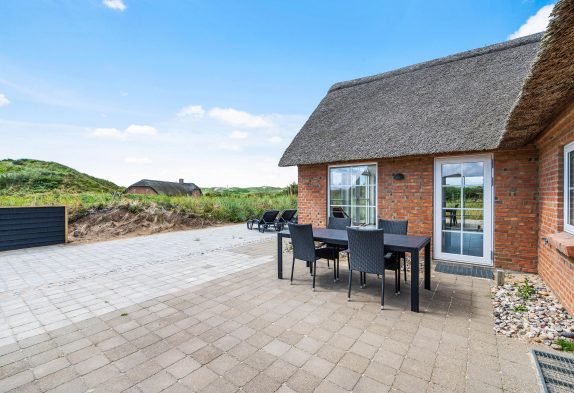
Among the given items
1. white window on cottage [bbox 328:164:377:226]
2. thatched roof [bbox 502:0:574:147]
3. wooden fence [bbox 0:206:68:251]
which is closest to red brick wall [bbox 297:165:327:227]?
white window on cottage [bbox 328:164:377:226]

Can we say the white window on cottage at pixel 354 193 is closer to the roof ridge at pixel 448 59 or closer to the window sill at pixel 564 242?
the window sill at pixel 564 242

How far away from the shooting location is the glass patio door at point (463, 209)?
5.25 meters

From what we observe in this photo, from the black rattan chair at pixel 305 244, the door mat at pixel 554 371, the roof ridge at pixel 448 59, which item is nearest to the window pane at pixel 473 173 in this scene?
the black rattan chair at pixel 305 244

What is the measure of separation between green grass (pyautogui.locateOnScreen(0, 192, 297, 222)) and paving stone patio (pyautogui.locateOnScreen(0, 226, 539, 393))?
265 inches

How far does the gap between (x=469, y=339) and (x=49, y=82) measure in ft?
40.5

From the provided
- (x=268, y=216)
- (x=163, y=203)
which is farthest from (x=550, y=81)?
(x=163, y=203)

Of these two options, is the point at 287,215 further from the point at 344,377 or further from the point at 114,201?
the point at 344,377

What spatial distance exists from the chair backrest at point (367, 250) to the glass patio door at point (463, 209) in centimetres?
296

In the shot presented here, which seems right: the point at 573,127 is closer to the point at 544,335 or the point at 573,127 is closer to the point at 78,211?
the point at 544,335

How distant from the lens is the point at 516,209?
16.2ft

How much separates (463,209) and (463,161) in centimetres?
100

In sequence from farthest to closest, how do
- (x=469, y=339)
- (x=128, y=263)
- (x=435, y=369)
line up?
(x=128, y=263) < (x=469, y=339) < (x=435, y=369)

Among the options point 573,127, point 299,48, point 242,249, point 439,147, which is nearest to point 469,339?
point 573,127

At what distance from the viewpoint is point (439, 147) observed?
17.1ft
